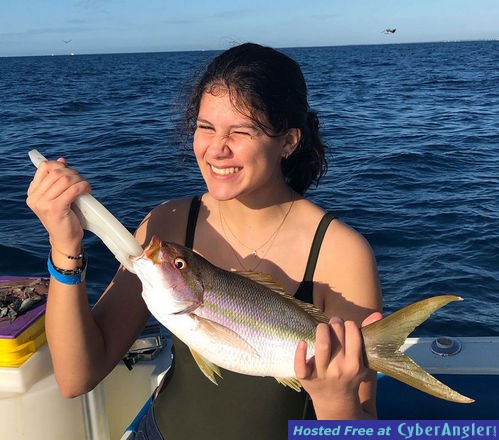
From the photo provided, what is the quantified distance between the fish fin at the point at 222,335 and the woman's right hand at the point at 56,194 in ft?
1.89

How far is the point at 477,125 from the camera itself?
19.4 m

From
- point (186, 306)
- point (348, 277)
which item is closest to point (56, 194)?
point (186, 306)

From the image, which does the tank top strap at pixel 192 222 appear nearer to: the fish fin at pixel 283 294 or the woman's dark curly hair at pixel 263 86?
the woman's dark curly hair at pixel 263 86

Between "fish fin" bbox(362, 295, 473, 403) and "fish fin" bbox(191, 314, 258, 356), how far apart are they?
0.42 metres

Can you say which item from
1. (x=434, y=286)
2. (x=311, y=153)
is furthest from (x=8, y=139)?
(x=311, y=153)

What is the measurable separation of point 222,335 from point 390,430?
36.7 inches

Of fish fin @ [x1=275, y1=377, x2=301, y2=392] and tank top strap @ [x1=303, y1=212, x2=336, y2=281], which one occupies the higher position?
tank top strap @ [x1=303, y1=212, x2=336, y2=281]

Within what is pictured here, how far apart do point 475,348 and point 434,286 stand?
13.8 ft

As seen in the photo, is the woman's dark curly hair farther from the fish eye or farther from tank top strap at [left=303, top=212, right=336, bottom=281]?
the fish eye

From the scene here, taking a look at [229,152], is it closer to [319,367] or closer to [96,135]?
[319,367]

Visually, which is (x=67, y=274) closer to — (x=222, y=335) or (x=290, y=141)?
(x=222, y=335)

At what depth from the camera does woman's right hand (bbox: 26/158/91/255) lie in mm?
2037

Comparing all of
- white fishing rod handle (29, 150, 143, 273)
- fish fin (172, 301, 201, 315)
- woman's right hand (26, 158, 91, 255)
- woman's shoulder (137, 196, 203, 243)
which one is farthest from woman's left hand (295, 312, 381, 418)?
woman's shoulder (137, 196, 203, 243)

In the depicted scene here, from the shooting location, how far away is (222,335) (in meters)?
2.02
